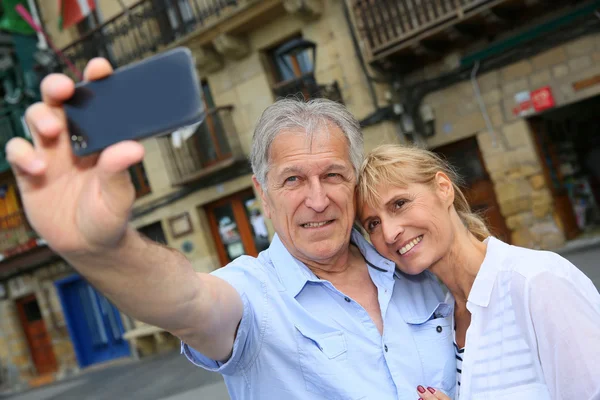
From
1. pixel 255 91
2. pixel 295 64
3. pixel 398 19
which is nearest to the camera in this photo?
pixel 398 19

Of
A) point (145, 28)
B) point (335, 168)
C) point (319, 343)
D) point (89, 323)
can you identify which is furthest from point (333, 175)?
point (89, 323)

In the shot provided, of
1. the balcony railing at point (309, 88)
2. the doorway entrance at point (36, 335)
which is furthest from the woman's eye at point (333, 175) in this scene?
the doorway entrance at point (36, 335)

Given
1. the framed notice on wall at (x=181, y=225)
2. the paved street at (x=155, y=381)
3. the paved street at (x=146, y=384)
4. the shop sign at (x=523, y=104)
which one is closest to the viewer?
the paved street at (x=155, y=381)

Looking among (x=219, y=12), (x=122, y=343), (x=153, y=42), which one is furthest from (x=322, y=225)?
(x=122, y=343)

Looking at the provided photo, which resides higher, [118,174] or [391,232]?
[118,174]

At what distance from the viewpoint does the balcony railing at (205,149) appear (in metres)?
10.1

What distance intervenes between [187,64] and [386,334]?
1119mm

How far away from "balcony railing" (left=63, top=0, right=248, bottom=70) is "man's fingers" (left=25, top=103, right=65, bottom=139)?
9482mm

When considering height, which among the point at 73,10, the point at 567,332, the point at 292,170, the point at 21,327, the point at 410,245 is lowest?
the point at 21,327

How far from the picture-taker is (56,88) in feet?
2.67

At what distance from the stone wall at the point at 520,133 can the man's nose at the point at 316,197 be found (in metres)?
7.37

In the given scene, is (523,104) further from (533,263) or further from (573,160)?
(533,263)

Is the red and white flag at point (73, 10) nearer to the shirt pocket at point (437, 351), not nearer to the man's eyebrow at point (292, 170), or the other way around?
the man's eyebrow at point (292, 170)

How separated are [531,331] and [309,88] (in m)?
7.32
